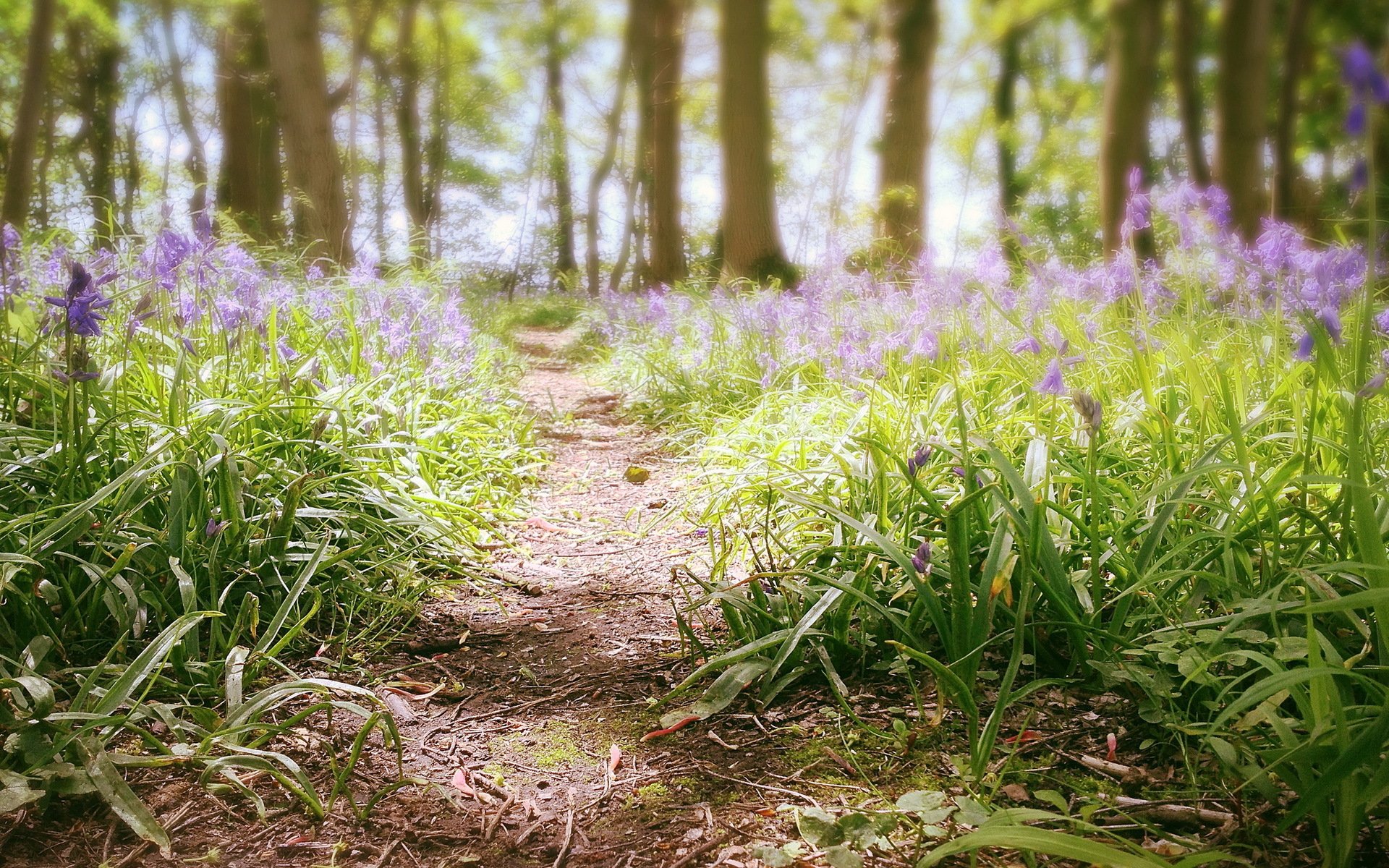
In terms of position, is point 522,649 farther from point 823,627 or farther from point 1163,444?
point 1163,444

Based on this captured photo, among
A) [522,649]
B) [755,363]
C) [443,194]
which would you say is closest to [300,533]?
[522,649]

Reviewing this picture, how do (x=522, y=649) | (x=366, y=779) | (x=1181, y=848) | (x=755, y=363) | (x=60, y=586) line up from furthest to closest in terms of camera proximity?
(x=755, y=363) < (x=522, y=649) < (x=60, y=586) < (x=366, y=779) < (x=1181, y=848)

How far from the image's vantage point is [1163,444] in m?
1.78

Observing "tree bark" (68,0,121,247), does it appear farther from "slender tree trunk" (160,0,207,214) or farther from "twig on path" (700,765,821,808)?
"twig on path" (700,765,821,808)

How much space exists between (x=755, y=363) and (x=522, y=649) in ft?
9.01

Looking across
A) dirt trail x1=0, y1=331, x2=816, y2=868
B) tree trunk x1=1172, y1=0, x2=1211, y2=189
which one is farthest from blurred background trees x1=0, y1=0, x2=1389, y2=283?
dirt trail x1=0, y1=331, x2=816, y2=868

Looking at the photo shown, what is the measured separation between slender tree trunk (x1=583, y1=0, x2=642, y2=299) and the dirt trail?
1412 cm

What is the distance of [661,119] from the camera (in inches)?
461

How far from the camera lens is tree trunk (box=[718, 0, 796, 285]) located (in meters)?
7.86

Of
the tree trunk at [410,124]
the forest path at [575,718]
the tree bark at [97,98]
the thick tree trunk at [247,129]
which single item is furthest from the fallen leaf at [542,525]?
the tree bark at [97,98]

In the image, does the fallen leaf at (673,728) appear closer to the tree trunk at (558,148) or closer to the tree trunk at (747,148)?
the tree trunk at (747,148)

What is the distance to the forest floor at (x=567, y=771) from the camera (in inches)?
45.2

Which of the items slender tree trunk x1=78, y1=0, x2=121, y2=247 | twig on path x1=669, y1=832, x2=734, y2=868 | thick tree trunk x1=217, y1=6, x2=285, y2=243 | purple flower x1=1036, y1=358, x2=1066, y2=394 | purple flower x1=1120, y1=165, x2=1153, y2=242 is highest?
slender tree trunk x1=78, y1=0, x2=121, y2=247

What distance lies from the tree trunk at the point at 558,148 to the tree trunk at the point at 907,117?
10976 mm
